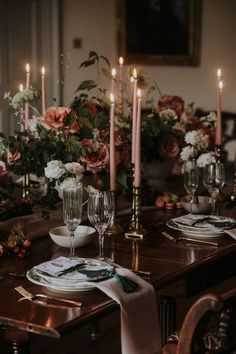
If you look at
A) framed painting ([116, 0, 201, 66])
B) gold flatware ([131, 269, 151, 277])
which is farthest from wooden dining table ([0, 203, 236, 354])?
framed painting ([116, 0, 201, 66])

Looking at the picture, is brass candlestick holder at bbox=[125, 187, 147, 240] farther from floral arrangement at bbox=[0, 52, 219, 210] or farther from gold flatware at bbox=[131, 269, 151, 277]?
gold flatware at bbox=[131, 269, 151, 277]

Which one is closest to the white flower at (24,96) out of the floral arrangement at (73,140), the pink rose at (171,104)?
the floral arrangement at (73,140)

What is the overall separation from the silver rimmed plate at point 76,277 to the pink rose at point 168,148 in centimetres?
116

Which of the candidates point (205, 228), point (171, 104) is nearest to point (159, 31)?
point (171, 104)

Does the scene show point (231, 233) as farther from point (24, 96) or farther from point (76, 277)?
point (24, 96)

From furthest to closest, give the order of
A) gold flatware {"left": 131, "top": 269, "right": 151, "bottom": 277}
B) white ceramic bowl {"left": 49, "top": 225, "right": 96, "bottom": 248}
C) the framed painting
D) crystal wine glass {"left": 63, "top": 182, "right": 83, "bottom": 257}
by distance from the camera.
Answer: the framed painting, white ceramic bowl {"left": 49, "top": 225, "right": 96, "bottom": 248}, crystal wine glass {"left": 63, "top": 182, "right": 83, "bottom": 257}, gold flatware {"left": 131, "top": 269, "right": 151, "bottom": 277}

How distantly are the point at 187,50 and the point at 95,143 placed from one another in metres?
3.80

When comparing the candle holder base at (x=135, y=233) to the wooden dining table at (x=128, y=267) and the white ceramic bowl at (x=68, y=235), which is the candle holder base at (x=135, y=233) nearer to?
the wooden dining table at (x=128, y=267)

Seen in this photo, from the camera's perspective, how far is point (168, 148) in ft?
10.4

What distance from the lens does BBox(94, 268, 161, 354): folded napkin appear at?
1.89 metres

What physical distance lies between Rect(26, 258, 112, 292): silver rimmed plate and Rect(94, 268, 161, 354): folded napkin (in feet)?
0.10

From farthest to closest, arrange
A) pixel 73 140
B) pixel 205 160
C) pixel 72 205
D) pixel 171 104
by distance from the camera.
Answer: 1. pixel 171 104
2. pixel 205 160
3. pixel 73 140
4. pixel 72 205

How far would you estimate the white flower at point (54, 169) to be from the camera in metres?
2.47

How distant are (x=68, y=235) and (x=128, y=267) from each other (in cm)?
29
